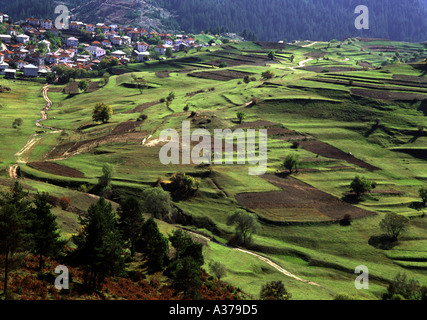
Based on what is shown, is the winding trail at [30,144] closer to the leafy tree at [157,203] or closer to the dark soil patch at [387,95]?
the leafy tree at [157,203]

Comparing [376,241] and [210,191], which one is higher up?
[210,191]

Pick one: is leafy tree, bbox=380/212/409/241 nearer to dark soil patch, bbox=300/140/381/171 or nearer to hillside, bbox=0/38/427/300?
hillside, bbox=0/38/427/300

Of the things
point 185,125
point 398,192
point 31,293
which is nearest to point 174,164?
point 185,125

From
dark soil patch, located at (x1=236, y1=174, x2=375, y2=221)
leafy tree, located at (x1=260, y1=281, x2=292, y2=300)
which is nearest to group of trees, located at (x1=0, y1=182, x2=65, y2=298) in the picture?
leafy tree, located at (x1=260, y1=281, x2=292, y2=300)

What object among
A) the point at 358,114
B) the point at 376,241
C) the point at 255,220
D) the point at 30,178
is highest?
the point at 358,114

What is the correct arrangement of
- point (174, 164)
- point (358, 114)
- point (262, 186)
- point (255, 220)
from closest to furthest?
point (255, 220)
point (262, 186)
point (174, 164)
point (358, 114)

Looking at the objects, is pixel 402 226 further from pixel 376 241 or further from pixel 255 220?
pixel 255 220

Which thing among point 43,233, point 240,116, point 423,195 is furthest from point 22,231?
point 240,116

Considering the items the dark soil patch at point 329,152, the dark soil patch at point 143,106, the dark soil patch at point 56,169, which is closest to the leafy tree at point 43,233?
the dark soil patch at point 56,169
